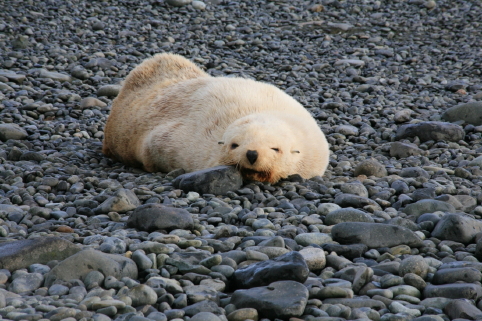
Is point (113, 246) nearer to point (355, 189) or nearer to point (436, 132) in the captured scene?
point (355, 189)

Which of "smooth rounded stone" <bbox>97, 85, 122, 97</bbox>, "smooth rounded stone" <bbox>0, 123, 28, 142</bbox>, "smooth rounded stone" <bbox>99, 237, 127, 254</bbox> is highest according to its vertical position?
"smooth rounded stone" <bbox>99, 237, 127, 254</bbox>

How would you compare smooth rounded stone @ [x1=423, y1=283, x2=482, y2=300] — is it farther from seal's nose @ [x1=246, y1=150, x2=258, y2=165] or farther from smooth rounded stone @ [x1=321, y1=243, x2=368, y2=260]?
seal's nose @ [x1=246, y1=150, x2=258, y2=165]

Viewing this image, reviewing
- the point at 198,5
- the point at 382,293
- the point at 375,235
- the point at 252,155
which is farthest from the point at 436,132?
the point at 198,5

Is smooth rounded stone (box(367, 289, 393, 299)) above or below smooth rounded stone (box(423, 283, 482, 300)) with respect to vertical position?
below

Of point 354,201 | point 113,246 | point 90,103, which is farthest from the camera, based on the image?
point 90,103

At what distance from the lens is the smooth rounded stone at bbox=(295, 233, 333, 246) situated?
375 centimetres

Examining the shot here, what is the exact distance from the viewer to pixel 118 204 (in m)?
4.48

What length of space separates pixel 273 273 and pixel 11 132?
5121 mm

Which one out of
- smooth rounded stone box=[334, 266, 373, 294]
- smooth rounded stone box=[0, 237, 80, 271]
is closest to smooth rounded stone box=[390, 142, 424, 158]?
smooth rounded stone box=[334, 266, 373, 294]

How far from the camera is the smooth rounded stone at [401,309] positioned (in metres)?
2.80

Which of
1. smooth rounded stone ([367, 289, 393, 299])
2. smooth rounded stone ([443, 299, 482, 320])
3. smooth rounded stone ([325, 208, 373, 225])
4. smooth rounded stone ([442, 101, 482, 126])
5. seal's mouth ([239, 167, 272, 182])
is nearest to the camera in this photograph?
smooth rounded stone ([443, 299, 482, 320])

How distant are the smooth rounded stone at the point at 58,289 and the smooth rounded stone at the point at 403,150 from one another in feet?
15.5

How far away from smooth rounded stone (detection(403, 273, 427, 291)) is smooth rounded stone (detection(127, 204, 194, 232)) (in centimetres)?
151

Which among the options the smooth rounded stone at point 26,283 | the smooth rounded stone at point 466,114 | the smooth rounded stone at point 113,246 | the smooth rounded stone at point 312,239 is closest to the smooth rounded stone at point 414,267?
the smooth rounded stone at point 312,239
